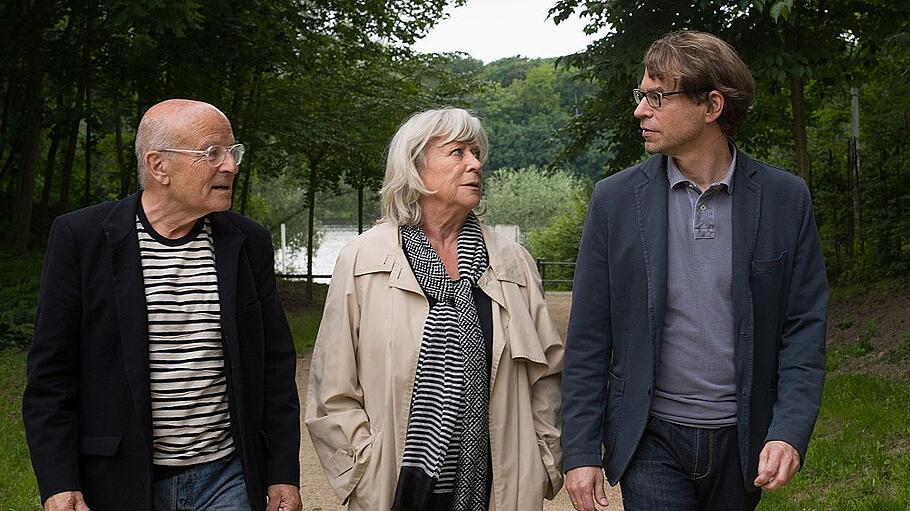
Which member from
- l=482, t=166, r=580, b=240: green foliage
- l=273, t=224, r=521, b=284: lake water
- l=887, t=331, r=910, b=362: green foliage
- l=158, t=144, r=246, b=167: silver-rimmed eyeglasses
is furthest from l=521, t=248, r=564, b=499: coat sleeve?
l=482, t=166, r=580, b=240: green foliage

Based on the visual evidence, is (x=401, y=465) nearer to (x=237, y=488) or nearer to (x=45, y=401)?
(x=237, y=488)

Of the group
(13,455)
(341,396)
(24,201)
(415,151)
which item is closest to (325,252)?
(24,201)

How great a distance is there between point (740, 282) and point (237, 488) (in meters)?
1.57

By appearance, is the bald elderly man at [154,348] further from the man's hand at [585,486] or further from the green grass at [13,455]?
the green grass at [13,455]

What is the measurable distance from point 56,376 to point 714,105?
81.1 inches

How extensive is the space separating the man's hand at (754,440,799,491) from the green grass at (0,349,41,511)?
476 cm

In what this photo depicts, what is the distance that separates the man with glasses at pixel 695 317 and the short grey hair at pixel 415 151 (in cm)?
58

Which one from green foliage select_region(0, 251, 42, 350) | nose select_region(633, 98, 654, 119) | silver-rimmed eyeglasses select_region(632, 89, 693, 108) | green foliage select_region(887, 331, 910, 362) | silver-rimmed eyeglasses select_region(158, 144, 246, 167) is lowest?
green foliage select_region(0, 251, 42, 350)

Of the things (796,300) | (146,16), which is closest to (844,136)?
(146,16)

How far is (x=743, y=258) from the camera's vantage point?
346 cm

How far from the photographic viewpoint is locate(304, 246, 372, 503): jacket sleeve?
12.5 ft

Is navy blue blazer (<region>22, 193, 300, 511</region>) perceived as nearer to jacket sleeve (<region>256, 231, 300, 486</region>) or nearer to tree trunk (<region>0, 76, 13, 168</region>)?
jacket sleeve (<region>256, 231, 300, 486</region>)

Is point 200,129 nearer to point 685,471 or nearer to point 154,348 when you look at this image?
point 154,348

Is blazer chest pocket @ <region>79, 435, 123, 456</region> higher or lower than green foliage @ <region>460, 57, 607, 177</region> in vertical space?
higher
